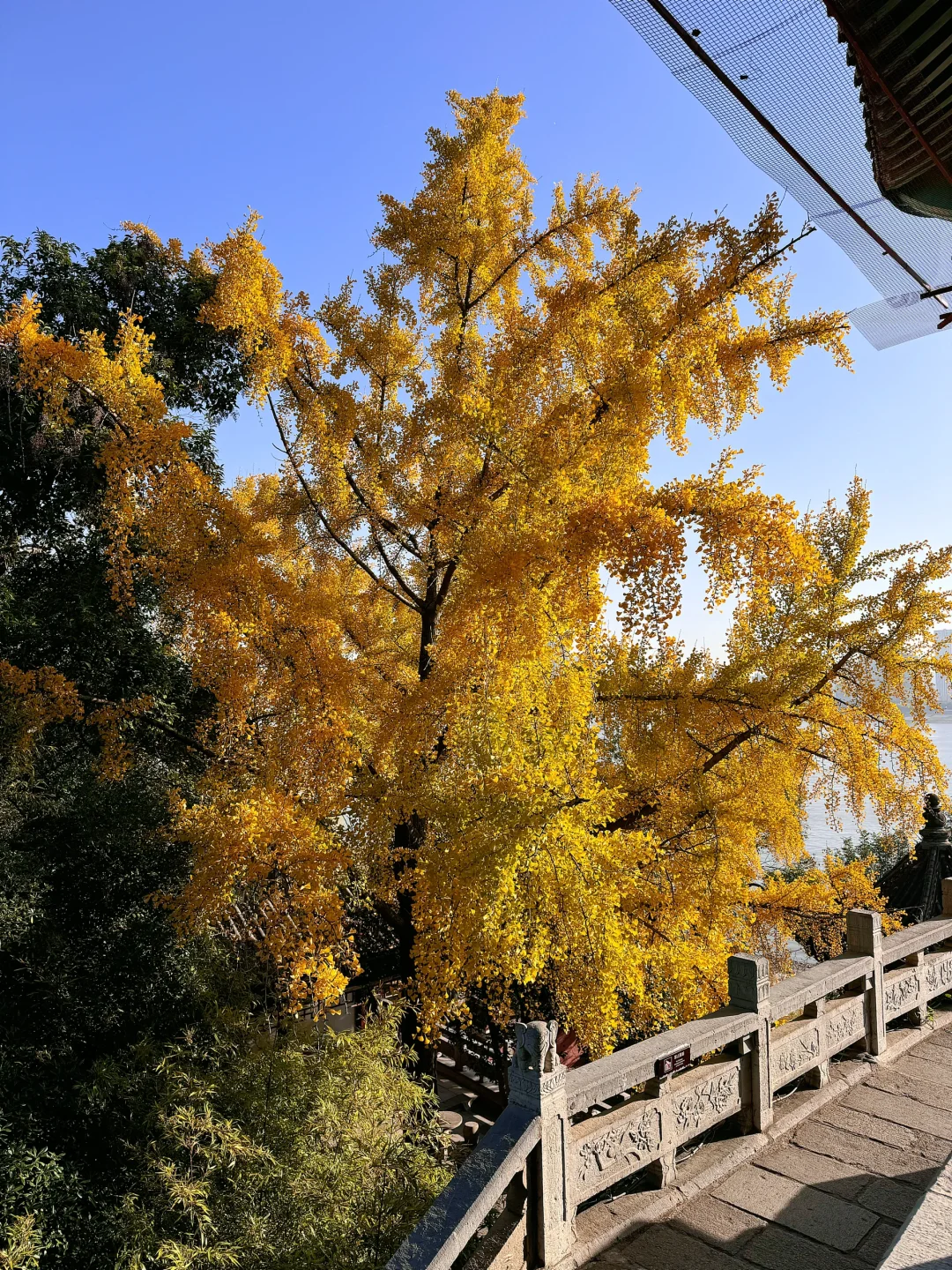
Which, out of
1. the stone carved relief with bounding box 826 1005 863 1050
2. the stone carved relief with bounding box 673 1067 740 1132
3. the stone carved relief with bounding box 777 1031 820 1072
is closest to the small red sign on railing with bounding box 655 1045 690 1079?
the stone carved relief with bounding box 673 1067 740 1132

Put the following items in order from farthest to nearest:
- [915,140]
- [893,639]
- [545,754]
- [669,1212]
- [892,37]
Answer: [893,639] < [545,754] < [669,1212] < [915,140] < [892,37]

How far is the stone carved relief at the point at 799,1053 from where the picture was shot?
5262 millimetres

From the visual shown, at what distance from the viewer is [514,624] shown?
23.7 ft

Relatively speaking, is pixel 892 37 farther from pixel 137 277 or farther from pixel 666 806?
pixel 137 277

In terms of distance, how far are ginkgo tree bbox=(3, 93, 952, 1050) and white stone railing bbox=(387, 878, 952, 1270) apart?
1349 mm

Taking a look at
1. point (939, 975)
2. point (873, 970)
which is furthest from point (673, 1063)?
point (939, 975)

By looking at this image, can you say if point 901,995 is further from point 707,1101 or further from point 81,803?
point 81,803

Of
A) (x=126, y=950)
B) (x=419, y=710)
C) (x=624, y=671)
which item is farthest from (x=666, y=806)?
(x=126, y=950)

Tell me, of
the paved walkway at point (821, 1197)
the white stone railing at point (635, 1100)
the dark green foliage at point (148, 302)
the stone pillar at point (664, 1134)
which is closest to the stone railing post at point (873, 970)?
the white stone railing at point (635, 1100)

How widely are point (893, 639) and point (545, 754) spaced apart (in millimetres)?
3978

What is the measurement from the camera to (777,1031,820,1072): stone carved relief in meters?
5.26

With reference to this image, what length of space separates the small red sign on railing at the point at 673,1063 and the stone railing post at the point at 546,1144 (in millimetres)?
767

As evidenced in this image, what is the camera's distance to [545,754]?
21.6 ft

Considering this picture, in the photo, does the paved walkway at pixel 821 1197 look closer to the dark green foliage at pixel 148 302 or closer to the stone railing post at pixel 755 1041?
the stone railing post at pixel 755 1041
